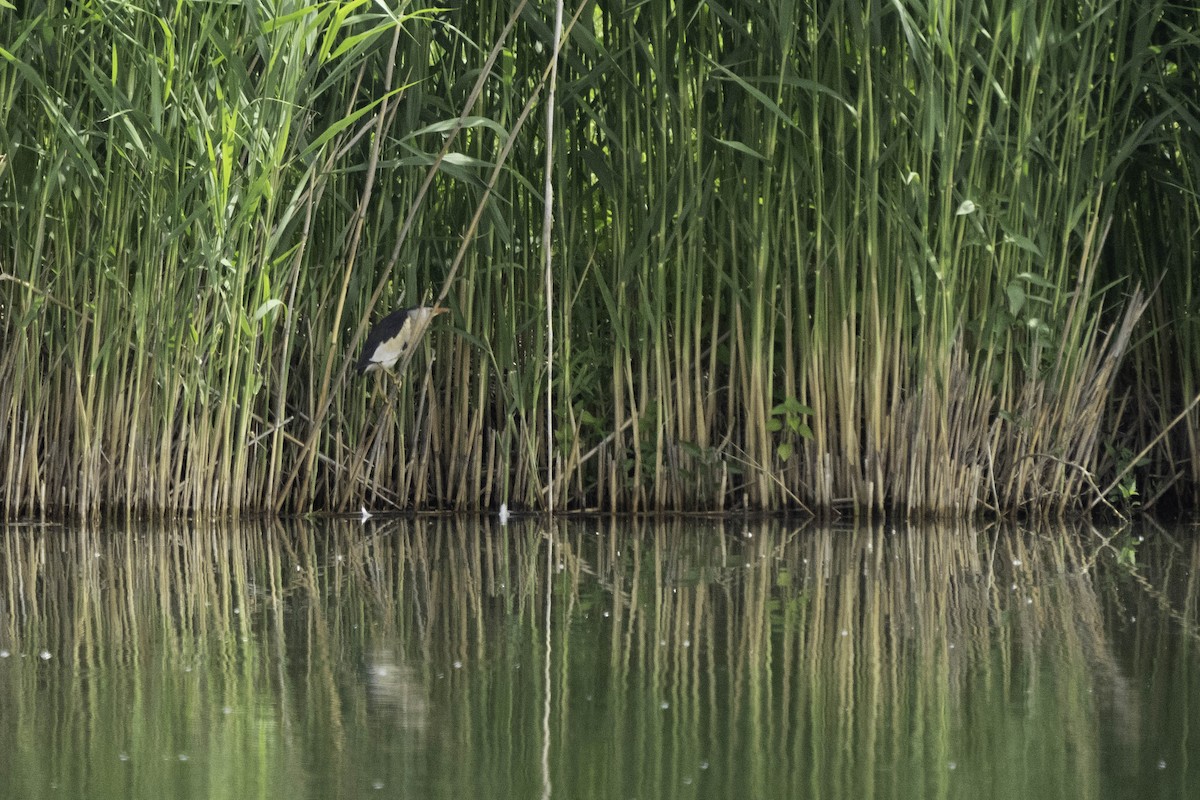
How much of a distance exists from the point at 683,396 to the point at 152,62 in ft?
5.59

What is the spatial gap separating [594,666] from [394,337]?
1977 mm

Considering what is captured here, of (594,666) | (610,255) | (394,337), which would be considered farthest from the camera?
(610,255)

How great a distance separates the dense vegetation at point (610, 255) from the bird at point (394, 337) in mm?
111

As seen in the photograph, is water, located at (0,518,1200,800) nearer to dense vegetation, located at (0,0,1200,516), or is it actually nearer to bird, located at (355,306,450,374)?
dense vegetation, located at (0,0,1200,516)

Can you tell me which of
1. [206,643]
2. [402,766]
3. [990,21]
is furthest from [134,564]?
[990,21]

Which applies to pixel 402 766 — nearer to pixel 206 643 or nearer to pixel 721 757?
pixel 721 757

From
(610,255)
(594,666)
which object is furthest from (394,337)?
(594,666)

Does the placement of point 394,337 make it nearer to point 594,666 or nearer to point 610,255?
point 610,255

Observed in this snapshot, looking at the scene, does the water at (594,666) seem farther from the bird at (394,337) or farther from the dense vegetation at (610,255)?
the bird at (394,337)

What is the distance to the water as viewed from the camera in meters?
1.99

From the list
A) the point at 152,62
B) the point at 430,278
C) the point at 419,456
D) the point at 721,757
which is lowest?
the point at 721,757

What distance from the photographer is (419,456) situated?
4.87m

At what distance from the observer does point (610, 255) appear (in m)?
4.78

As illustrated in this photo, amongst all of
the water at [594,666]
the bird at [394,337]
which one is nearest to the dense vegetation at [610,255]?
the bird at [394,337]
